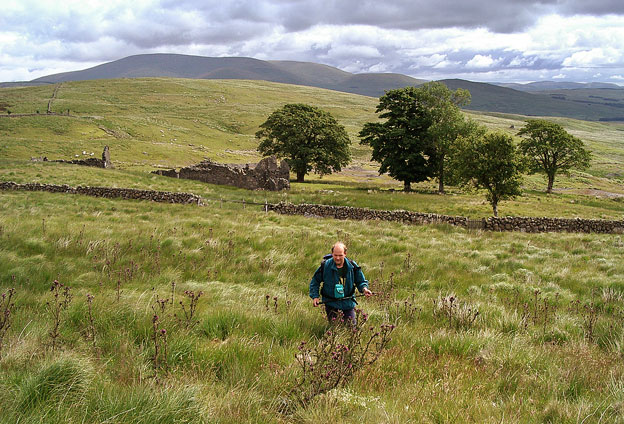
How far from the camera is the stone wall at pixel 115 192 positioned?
24.4 meters

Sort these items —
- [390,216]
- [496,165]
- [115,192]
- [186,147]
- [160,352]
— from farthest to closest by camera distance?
[186,147]
[496,165]
[115,192]
[390,216]
[160,352]

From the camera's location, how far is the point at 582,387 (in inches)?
161

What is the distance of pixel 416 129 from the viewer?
42.9m

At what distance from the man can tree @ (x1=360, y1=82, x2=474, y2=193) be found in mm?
36862

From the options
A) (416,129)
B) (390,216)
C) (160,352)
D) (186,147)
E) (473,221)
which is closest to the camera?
(160,352)

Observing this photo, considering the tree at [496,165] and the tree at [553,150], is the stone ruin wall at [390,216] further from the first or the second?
the tree at [553,150]

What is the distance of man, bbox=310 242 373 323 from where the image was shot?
5.73 m

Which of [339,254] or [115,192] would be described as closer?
[339,254]

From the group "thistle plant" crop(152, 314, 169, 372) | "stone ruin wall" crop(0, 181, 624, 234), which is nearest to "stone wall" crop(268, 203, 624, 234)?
"stone ruin wall" crop(0, 181, 624, 234)

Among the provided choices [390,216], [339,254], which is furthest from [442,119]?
[339,254]

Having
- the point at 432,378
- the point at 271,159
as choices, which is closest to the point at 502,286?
the point at 432,378

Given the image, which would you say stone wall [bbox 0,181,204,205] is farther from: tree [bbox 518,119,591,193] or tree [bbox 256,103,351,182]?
tree [bbox 518,119,591,193]

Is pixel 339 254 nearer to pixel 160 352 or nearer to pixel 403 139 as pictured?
pixel 160 352

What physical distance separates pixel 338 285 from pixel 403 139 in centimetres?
3752
